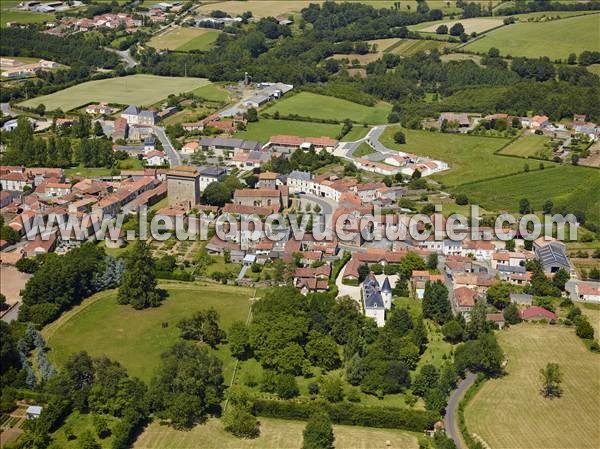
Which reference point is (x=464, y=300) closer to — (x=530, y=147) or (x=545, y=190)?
(x=545, y=190)

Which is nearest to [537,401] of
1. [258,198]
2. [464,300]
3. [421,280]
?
[464,300]

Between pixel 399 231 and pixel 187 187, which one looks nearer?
pixel 399 231

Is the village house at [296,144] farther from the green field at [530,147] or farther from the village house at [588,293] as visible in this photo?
the village house at [588,293]

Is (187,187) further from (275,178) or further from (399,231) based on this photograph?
(399,231)

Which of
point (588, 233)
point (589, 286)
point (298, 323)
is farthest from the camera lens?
point (588, 233)

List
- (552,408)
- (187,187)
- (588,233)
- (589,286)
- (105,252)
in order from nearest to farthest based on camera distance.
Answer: (552,408) → (589,286) → (105,252) → (588,233) → (187,187)

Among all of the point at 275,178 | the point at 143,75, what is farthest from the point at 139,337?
the point at 143,75

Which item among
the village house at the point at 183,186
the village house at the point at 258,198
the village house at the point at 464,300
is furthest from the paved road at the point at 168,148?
the village house at the point at 464,300
